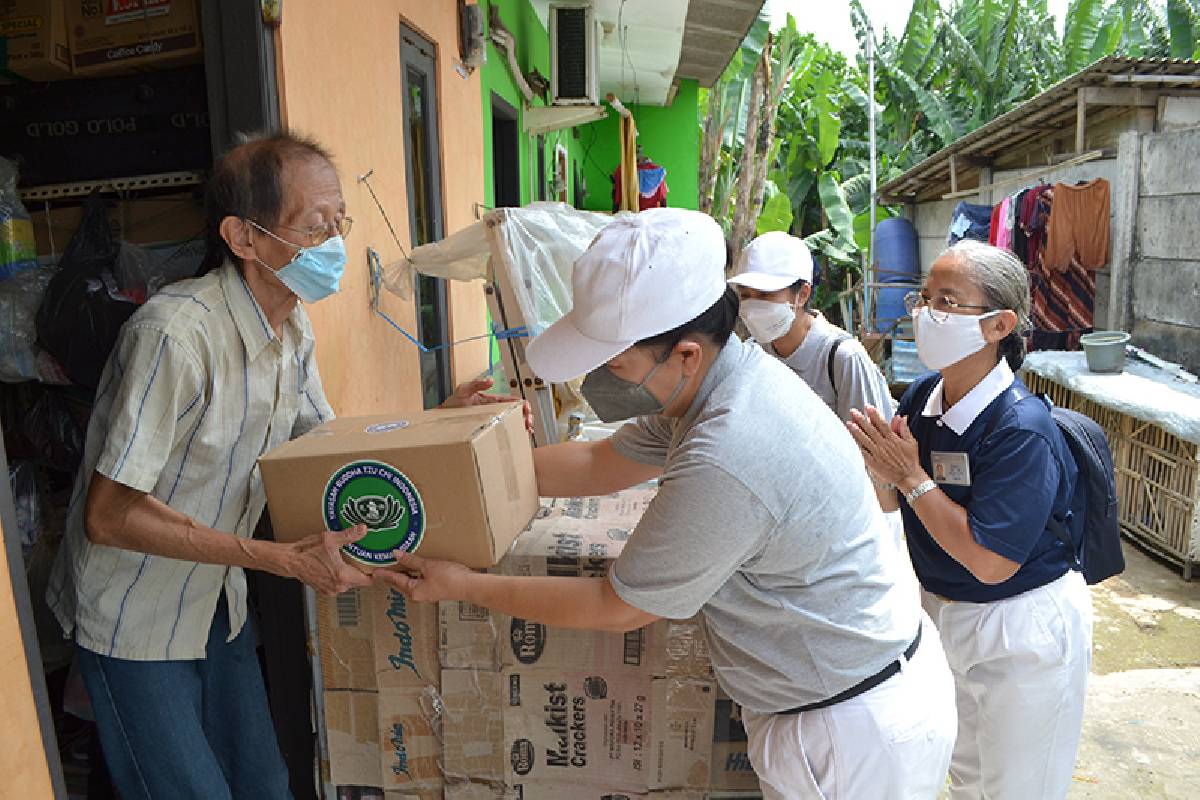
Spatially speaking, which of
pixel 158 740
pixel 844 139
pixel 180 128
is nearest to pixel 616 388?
pixel 158 740

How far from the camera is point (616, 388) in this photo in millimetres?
1556

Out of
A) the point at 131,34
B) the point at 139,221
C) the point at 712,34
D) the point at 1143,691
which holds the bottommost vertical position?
the point at 1143,691

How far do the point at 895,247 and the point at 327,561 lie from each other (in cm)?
1532

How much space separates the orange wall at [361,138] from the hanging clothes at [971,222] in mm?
8606

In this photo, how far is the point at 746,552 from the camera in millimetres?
A: 1395

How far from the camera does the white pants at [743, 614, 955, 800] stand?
155 centimetres

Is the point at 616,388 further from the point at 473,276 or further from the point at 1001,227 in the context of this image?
the point at 1001,227

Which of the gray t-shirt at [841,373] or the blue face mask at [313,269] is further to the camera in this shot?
the gray t-shirt at [841,373]

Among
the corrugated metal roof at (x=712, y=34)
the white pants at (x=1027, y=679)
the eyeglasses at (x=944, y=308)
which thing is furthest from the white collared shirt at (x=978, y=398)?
the corrugated metal roof at (x=712, y=34)

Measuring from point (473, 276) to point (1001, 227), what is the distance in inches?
325

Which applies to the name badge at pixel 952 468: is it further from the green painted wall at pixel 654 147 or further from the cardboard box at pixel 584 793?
the green painted wall at pixel 654 147

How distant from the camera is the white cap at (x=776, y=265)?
119 inches

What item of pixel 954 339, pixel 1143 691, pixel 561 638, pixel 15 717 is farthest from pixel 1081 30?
pixel 15 717

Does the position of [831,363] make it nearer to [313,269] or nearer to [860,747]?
[860,747]
